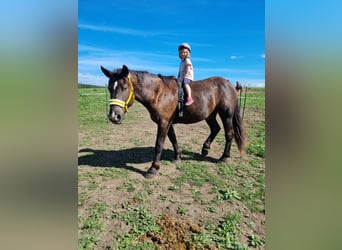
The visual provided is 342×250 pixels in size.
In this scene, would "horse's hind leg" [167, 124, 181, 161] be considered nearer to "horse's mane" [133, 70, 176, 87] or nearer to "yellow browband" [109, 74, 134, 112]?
"horse's mane" [133, 70, 176, 87]

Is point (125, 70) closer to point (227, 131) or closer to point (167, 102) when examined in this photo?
point (167, 102)

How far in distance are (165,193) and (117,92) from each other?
104cm

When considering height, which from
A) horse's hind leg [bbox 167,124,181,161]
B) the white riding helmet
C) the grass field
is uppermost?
the white riding helmet

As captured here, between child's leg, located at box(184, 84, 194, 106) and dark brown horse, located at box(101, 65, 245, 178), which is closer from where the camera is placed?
dark brown horse, located at box(101, 65, 245, 178)

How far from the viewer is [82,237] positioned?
180cm

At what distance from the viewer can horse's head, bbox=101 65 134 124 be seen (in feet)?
6.94

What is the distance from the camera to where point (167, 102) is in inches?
102

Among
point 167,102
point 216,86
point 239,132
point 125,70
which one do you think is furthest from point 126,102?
point 239,132

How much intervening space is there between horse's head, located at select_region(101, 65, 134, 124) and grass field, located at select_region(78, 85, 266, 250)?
0.52 feet

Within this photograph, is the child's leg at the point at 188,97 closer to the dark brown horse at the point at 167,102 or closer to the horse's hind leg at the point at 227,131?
the dark brown horse at the point at 167,102

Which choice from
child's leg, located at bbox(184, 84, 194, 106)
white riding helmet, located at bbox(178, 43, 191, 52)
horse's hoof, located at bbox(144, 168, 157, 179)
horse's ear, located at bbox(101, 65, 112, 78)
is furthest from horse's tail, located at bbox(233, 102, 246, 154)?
horse's ear, located at bbox(101, 65, 112, 78)

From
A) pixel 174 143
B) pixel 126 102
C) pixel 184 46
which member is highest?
pixel 184 46
